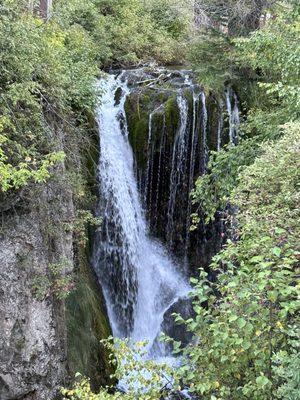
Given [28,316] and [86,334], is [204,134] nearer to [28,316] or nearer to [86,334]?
[86,334]

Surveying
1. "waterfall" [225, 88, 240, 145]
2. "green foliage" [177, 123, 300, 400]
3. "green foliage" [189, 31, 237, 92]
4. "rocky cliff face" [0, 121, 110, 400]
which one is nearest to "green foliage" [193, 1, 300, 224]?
"rocky cliff face" [0, 121, 110, 400]

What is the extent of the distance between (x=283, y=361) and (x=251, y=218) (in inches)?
70.6

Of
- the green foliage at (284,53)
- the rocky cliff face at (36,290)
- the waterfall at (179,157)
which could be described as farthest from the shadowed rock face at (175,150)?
the rocky cliff face at (36,290)

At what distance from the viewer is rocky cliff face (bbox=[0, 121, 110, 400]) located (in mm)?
5008

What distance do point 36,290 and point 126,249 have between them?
176 inches

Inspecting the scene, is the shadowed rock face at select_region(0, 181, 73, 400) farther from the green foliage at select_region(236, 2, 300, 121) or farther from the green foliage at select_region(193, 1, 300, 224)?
the green foliage at select_region(236, 2, 300, 121)

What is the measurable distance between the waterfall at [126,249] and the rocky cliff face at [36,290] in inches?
114

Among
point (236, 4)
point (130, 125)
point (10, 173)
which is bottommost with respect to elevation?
point (10, 173)

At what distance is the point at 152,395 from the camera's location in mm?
3336

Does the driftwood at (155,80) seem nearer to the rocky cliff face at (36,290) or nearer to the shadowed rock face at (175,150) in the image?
the shadowed rock face at (175,150)

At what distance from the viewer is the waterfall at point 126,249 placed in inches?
359

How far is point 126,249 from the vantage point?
9.60m

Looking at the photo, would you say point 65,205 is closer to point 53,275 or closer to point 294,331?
point 53,275

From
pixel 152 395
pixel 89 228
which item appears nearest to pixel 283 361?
pixel 152 395
